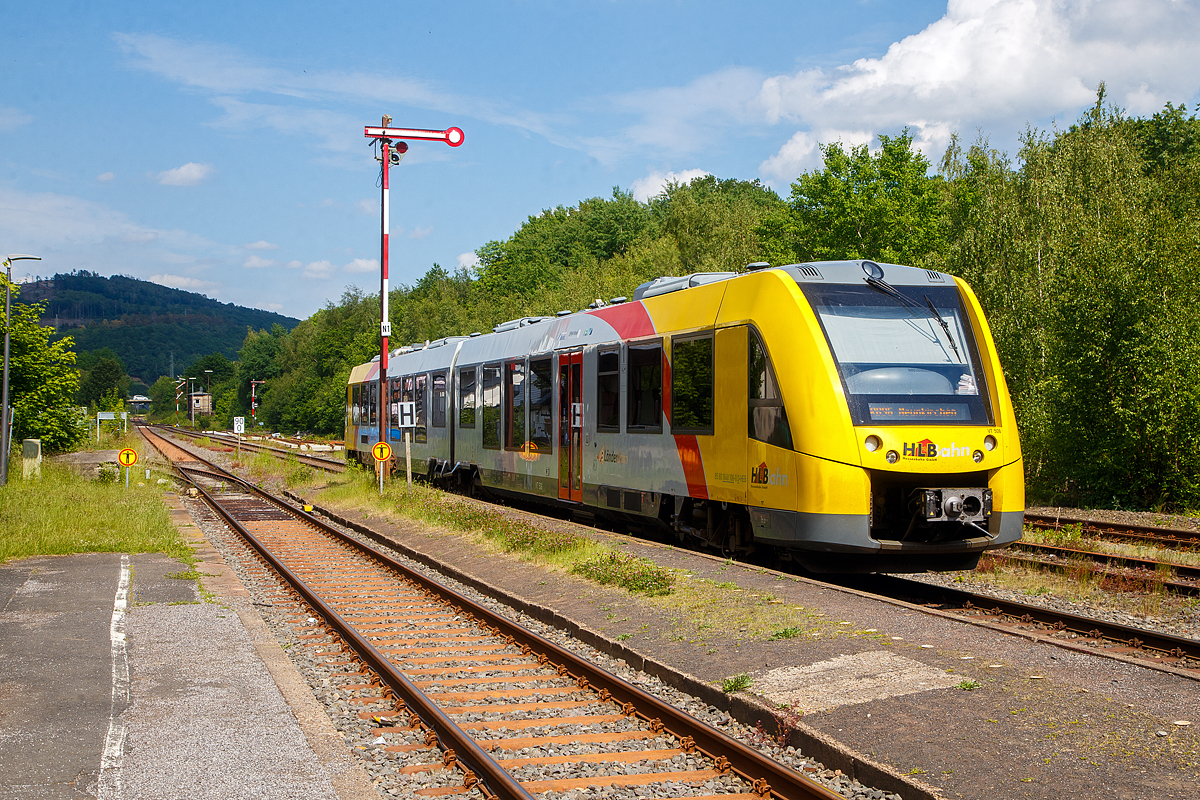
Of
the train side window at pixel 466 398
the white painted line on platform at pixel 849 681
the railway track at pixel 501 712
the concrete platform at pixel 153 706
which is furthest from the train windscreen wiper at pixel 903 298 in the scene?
the train side window at pixel 466 398

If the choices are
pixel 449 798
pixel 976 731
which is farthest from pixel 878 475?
pixel 449 798

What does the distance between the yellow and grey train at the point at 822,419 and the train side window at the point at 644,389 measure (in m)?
0.03

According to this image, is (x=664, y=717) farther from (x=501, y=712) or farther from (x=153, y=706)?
(x=153, y=706)

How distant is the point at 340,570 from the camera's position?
1393 cm

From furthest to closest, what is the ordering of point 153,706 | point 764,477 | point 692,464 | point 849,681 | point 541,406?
point 541,406 → point 692,464 → point 764,477 → point 153,706 → point 849,681

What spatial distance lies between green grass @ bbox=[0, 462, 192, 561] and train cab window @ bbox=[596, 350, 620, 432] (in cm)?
627

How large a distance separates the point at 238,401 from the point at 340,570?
14583 cm

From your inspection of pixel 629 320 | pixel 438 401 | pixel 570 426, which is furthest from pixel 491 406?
pixel 629 320

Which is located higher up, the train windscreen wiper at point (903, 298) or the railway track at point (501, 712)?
the train windscreen wiper at point (903, 298)

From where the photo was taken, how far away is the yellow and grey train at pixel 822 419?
9.80m

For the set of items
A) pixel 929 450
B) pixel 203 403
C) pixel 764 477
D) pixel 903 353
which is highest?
pixel 203 403

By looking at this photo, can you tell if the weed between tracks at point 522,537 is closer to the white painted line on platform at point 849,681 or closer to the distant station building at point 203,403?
the white painted line on platform at point 849,681

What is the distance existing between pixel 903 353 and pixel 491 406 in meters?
11.6

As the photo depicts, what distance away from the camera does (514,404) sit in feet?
63.4
